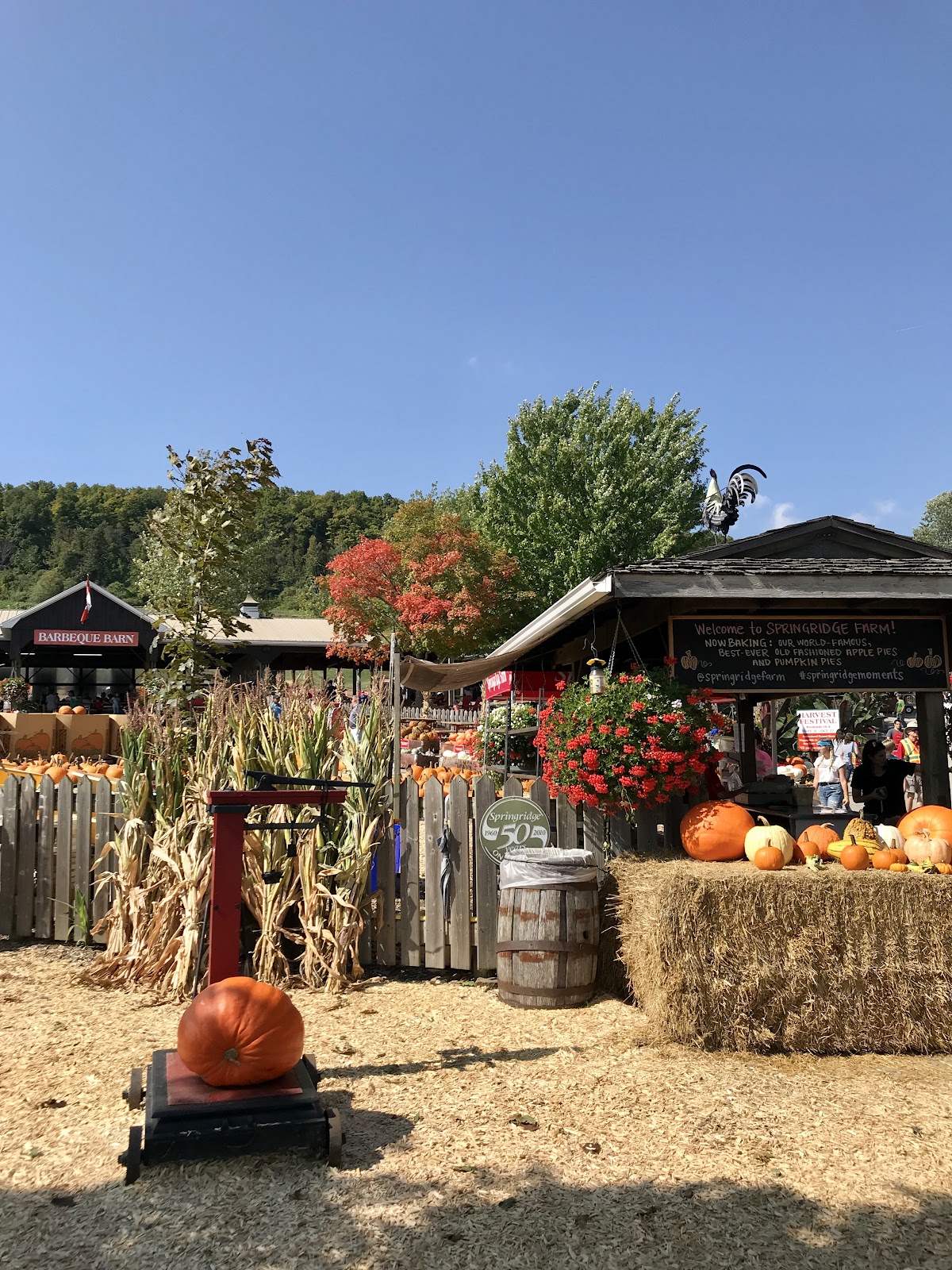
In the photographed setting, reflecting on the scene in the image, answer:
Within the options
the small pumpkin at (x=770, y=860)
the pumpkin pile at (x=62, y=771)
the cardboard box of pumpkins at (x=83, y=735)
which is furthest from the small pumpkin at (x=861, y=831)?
the cardboard box of pumpkins at (x=83, y=735)

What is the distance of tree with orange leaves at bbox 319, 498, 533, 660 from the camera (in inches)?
1078

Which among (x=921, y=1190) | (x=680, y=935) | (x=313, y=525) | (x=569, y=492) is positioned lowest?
(x=921, y=1190)

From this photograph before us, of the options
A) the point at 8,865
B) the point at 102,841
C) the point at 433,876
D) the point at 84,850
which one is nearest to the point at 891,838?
the point at 433,876

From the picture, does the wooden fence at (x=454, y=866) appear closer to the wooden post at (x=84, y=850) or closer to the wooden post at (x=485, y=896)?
the wooden post at (x=485, y=896)

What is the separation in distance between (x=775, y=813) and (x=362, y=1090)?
165 inches

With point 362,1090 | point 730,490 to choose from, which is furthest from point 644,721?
point 730,490

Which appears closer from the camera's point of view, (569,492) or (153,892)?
(153,892)

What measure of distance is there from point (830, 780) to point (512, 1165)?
12359mm

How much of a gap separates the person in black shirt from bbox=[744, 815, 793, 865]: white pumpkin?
398 cm

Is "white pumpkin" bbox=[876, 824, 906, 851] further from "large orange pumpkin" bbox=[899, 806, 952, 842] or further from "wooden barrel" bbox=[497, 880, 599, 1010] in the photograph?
"wooden barrel" bbox=[497, 880, 599, 1010]

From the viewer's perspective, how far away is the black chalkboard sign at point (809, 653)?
22.0 feet

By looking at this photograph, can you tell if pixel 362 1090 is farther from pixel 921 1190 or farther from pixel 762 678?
pixel 762 678

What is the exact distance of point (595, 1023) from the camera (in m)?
5.20

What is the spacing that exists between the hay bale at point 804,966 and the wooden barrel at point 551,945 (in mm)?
697
